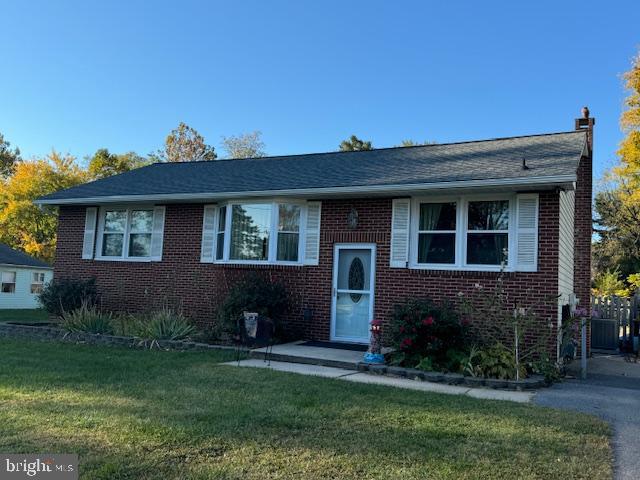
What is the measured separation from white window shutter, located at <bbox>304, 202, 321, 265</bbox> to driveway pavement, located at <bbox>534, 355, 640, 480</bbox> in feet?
17.1

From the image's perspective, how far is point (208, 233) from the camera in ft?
39.8

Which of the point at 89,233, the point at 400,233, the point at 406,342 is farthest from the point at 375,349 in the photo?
the point at 89,233

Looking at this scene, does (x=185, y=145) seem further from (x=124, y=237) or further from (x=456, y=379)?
(x=456, y=379)

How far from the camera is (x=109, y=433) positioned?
446cm

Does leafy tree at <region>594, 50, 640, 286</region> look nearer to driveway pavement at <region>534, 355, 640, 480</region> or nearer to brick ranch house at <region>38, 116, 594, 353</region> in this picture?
brick ranch house at <region>38, 116, 594, 353</region>

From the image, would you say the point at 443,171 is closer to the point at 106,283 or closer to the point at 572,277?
the point at 572,277

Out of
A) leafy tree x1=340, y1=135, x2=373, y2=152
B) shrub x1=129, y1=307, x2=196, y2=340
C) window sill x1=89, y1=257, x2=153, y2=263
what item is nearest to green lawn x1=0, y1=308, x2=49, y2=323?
window sill x1=89, y1=257, x2=153, y2=263

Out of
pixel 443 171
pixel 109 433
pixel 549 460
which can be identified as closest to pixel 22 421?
pixel 109 433

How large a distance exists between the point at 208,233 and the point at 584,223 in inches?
344

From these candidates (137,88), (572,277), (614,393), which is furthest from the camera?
(137,88)

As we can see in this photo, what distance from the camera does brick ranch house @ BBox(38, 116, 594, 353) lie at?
9062mm

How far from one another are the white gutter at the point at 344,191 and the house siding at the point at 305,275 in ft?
1.69

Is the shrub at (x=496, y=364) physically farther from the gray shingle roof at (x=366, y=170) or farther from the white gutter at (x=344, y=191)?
the gray shingle roof at (x=366, y=170)

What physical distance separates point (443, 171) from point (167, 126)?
34.8 m
